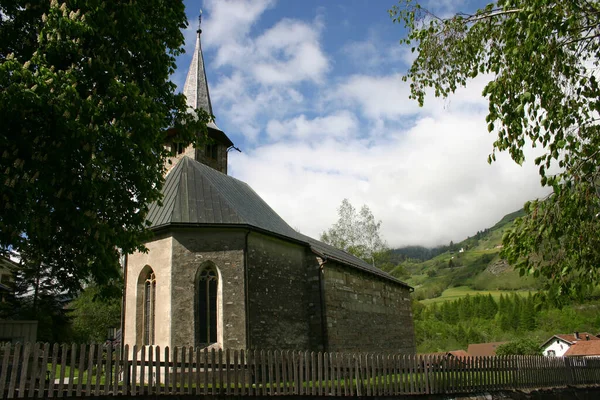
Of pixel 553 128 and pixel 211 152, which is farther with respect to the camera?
pixel 211 152

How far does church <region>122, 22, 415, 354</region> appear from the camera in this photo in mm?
16375

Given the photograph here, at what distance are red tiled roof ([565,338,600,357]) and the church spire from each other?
174ft

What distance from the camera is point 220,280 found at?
16781mm

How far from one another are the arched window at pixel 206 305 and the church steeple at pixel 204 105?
7729 millimetres

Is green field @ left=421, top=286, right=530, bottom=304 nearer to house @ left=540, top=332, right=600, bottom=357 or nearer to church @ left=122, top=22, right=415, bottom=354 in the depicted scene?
house @ left=540, top=332, right=600, bottom=357

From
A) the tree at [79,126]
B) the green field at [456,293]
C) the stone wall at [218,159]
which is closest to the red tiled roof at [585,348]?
the stone wall at [218,159]

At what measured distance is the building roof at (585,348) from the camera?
5681cm

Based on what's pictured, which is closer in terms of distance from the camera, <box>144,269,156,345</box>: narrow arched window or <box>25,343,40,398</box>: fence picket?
<box>25,343,40,398</box>: fence picket

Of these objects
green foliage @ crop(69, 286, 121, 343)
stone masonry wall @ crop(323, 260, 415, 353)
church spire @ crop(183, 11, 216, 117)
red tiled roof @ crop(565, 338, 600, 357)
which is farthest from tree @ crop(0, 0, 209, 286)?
red tiled roof @ crop(565, 338, 600, 357)

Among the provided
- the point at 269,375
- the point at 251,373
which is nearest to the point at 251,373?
the point at 251,373

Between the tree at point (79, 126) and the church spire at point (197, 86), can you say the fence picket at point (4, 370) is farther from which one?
the church spire at point (197, 86)

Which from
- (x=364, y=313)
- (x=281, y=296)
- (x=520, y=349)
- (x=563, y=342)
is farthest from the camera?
(x=563, y=342)

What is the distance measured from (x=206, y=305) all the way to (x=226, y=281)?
41.5 inches

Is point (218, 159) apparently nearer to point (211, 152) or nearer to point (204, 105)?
point (211, 152)
